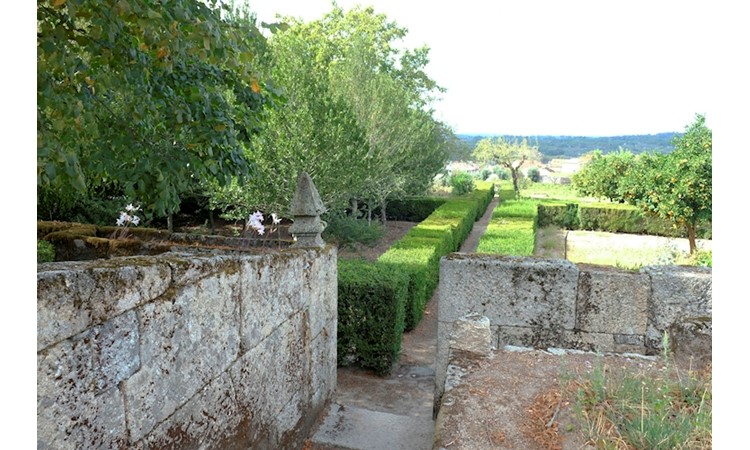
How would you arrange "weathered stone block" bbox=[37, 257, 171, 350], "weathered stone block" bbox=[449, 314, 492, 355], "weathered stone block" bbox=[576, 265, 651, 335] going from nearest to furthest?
1. "weathered stone block" bbox=[37, 257, 171, 350]
2. "weathered stone block" bbox=[449, 314, 492, 355]
3. "weathered stone block" bbox=[576, 265, 651, 335]

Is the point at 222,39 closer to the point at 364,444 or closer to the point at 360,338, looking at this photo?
the point at 364,444

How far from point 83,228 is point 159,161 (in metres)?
2.47

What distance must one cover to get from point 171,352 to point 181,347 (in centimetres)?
7

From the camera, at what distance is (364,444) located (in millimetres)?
4105

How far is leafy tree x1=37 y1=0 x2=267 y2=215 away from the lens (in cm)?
333

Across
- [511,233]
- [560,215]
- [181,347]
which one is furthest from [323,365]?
[560,215]

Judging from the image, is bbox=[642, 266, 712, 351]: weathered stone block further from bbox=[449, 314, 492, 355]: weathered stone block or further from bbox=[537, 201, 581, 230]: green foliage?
bbox=[537, 201, 581, 230]: green foliage

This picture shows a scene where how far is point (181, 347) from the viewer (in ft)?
7.68

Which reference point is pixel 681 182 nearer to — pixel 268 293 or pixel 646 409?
pixel 646 409

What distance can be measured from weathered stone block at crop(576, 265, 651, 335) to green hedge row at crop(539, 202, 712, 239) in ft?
56.9

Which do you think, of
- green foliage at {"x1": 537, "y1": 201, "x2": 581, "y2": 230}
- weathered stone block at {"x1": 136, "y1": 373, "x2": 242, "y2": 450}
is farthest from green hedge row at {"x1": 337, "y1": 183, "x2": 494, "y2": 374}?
green foliage at {"x1": 537, "y1": 201, "x2": 581, "y2": 230}

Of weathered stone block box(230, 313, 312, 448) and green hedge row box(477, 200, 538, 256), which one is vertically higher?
green hedge row box(477, 200, 538, 256)

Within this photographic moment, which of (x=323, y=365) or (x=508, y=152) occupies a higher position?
(x=508, y=152)
